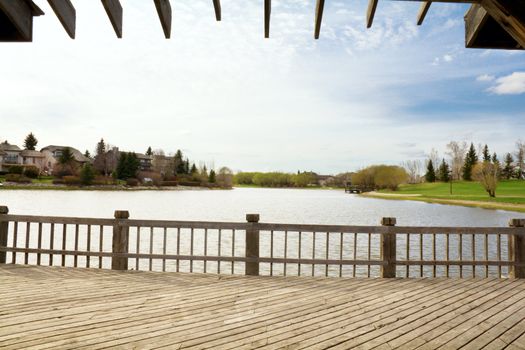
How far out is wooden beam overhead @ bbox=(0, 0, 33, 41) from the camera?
3.46m

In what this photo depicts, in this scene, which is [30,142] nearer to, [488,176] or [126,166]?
[126,166]

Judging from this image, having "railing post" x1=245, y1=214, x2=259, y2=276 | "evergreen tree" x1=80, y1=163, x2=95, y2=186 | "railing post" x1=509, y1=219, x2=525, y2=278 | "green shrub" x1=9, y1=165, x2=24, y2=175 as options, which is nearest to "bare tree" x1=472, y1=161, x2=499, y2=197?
"railing post" x1=509, y1=219, x2=525, y2=278

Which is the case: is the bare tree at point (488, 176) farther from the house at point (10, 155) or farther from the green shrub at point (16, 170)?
the house at point (10, 155)

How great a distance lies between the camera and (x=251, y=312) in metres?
4.63

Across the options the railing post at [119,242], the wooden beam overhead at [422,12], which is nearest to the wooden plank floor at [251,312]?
the railing post at [119,242]

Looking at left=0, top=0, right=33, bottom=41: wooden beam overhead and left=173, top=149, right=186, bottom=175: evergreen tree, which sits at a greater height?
left=173, top=149, right=186, bottom=175: evergreen tree

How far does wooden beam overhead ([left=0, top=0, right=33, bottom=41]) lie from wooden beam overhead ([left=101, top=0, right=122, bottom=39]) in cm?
86

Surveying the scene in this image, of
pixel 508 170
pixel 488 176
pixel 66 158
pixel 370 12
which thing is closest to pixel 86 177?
pixel 66 158

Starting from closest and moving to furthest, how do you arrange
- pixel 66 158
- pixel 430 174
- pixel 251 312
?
pixel 251 312, pixel 66 158, pixel 430 174

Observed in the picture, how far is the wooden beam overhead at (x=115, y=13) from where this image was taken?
141 inches

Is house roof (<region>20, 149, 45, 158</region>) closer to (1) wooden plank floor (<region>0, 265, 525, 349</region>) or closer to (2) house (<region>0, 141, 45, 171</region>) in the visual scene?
(2) house (<region>0, 141, 45, 171</region>)

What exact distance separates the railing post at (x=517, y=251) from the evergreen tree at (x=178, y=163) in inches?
4385

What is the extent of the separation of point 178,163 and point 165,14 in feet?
374

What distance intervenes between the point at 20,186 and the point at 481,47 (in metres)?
86.4
